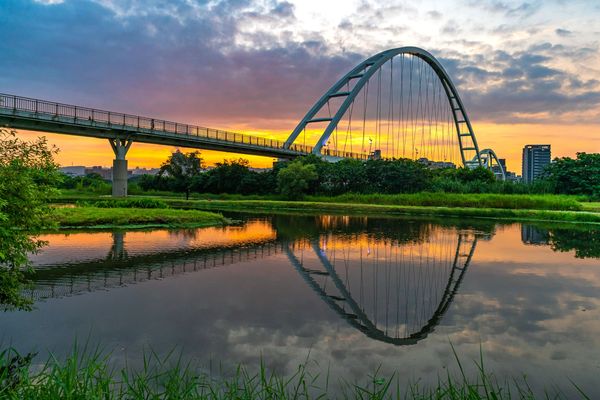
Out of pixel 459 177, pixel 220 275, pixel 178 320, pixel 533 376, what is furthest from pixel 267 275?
pixel 459 177

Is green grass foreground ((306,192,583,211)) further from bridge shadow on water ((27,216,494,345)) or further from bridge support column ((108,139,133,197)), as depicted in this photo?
bridge support column ((108,139,133,197))

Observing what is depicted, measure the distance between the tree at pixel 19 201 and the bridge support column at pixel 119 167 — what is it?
122 ft

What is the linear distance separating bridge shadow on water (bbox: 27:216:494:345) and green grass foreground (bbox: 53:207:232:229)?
7.08 feet

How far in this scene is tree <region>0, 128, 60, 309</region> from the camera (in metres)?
7.21

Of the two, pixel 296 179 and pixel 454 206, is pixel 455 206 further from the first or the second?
pixel 296 179

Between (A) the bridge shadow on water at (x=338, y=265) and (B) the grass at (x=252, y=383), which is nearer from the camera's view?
(B) the grass at (x=252, y=383)

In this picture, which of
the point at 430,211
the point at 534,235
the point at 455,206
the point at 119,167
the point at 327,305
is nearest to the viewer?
the point at 327,305

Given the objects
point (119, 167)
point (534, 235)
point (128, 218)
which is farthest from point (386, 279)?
point (119, 167)

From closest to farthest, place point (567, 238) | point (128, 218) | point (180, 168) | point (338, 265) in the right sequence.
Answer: point (338, 265) → point (567, 238) → point (128, 218) → point (180, 168)

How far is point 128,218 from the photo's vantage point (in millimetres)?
22719

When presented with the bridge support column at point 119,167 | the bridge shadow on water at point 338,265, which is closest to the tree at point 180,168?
the bridge support column at point 119,167

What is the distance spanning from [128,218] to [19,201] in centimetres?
1588

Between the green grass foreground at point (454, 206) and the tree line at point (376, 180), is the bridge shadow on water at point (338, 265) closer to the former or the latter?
the green grass foreground at point (454, 206)

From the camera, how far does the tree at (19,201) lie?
7.21m
